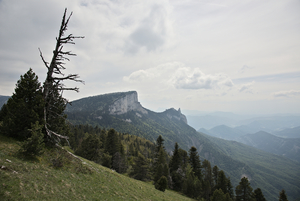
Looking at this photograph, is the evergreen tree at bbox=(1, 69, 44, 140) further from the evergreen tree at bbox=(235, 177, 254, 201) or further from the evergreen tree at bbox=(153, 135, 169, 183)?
the evergreen tree at bbox=(235, 177, 254, 201)

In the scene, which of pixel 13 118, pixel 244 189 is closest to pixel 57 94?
pixel 13 118

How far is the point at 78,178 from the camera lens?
569 inches

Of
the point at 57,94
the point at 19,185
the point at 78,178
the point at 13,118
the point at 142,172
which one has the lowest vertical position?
the point at 142,172

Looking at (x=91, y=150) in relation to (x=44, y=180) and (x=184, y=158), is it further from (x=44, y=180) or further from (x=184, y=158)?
(x=184, y=158)

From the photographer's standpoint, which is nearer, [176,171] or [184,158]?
[176,171]

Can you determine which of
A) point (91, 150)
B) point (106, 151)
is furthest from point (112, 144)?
point (91, 150)

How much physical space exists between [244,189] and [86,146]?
174ft

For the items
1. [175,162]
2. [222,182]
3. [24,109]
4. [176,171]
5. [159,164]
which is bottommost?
[222,182]

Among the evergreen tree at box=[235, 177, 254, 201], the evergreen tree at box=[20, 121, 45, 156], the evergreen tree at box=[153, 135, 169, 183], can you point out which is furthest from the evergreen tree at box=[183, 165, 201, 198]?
the evergreen tree at box=[20, 121, 45, 156]

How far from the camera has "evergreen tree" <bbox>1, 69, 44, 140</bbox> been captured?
1488 cm

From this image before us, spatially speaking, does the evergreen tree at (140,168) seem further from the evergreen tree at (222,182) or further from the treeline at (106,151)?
the evergreen tree at (222,182)

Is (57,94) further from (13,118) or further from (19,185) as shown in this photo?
(19,185)

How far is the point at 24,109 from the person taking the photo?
1503 centimetres

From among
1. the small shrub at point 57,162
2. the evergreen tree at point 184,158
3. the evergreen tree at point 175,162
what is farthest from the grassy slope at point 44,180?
the evergreen tree at point 184,158
